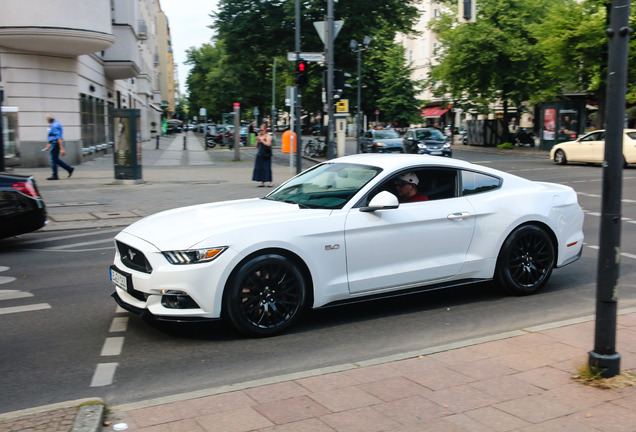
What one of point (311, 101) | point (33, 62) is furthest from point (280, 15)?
point (311, 101)

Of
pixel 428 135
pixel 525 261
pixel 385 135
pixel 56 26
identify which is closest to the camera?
pixel 525 261

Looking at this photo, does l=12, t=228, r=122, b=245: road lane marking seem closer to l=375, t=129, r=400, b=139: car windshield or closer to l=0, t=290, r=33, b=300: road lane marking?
l=0, t=290, r=33, b=300: road lane marking

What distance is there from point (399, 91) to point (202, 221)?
41.6 meters

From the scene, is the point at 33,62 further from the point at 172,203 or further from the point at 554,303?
the point at 554,303

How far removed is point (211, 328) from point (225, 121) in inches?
3025

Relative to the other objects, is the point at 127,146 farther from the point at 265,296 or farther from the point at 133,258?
the point at 265,296

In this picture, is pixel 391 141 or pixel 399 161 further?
pixel 391 141

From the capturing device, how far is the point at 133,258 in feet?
17.4

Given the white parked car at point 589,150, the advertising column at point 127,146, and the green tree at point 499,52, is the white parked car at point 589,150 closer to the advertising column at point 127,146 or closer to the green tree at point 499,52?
the green tree at point 499,52

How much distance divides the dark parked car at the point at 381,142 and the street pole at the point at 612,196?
1069 inches

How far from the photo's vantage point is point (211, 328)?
5566mm

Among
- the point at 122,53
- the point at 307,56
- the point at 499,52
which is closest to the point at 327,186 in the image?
the point at 307,56

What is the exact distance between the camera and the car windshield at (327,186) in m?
5.76

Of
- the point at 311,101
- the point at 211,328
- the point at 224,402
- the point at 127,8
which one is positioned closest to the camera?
the point at 224,402
